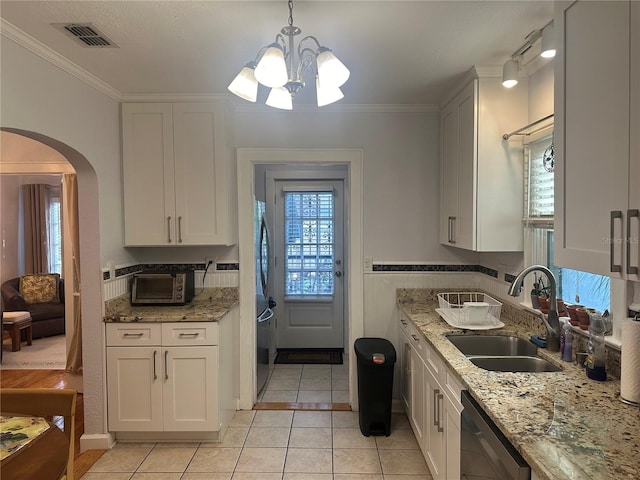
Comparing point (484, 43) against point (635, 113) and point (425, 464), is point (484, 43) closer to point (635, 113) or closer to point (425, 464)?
point (635, 113)

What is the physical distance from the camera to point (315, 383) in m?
3.91

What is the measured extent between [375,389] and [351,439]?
1.27ft

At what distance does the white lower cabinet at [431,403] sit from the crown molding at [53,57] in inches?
102

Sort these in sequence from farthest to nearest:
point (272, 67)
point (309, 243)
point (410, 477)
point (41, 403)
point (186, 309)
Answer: point (309, 243) < point (186, 309) < point (410, 477) < point (41, 403) < point (272, 67)

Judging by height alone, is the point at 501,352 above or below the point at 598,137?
below

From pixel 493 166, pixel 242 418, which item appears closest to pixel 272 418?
pixel 242 418

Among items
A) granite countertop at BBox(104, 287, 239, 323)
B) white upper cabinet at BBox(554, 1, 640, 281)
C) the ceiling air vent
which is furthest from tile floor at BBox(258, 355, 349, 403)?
the ceiling air vent

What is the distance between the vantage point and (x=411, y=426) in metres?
2.94

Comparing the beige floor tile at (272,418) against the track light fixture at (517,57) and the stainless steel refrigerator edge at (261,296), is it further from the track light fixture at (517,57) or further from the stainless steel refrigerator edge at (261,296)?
the track light fixture at (517,57)

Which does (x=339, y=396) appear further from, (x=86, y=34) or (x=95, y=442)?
(x=86, y=34)

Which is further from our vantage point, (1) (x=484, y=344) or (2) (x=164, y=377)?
(2) (x=164, y=377)

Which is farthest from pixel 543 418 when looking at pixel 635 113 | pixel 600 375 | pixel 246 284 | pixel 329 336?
pixel 329 336

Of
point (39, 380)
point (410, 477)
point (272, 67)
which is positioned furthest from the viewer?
point (39, 380)

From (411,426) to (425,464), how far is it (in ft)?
1.24
